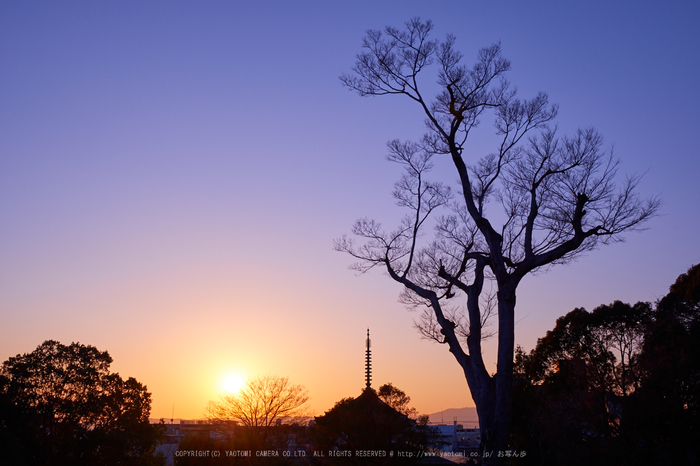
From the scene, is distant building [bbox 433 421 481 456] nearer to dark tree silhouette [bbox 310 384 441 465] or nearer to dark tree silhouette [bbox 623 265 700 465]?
dark tree silhouette [bbox 310 384 441 465]

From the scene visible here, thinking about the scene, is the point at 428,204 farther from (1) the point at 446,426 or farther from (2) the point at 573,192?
(1) the point at 446,426

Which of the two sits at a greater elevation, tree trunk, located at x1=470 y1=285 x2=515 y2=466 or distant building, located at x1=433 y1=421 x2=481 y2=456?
tree trunk, located at x1=470 y1=285 x2=515 y2=466

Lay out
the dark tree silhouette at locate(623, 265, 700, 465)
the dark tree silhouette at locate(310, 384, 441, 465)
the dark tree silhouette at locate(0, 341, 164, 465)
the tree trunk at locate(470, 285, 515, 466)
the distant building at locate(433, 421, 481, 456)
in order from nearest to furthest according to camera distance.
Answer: the tree trunk at locate(470, 285, 515, 466) < the dark tree silhouette at locate(623, 265, 700, 465) < the dark tree silhouette at locate(0, 341, 164, 465) < the dark tree silhouette at locate(310, 384, 441, 465) < the distant building at locate(433, 421, 481, 456)

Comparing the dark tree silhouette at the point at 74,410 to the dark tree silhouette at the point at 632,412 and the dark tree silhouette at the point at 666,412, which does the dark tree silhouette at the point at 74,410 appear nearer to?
the dark tree silhouette at the point at 632,412

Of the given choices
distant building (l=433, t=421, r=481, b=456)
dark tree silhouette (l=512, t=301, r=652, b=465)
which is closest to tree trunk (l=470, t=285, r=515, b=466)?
dark tree silhouette (l=512, t=301, r=652, b=465)

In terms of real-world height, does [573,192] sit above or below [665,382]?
above

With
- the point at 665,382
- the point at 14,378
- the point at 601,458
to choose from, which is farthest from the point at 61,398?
the point at 665,382

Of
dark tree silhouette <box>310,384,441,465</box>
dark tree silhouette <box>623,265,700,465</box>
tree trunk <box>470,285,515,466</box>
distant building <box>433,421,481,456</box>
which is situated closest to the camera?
tree trunk <box>470,285,515,466</box>

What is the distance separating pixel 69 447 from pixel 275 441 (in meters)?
10.5

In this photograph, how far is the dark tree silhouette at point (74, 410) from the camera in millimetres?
18359

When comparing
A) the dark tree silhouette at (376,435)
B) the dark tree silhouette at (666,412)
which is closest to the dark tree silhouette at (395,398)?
the dark tree silhouette at (376,435)

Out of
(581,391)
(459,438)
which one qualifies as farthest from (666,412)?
(459,438)

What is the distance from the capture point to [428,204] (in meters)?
12.8

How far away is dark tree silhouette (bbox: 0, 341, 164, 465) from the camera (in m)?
18.4
